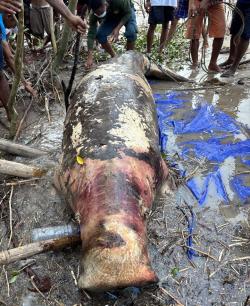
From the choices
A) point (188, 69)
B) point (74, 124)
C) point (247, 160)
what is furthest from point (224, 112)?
point (74, 124)

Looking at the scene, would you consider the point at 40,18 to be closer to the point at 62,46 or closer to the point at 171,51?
the point at 62,46

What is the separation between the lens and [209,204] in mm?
3402

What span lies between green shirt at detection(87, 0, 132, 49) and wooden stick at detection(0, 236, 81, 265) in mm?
4424

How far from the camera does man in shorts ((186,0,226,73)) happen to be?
5.96 m

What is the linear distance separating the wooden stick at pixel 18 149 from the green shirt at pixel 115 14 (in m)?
3.08

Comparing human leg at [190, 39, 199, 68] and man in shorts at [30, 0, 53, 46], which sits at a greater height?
man in shorts at [30, 0, 53, 46]

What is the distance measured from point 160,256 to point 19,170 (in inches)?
57.2

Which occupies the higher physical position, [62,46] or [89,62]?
[62,46]

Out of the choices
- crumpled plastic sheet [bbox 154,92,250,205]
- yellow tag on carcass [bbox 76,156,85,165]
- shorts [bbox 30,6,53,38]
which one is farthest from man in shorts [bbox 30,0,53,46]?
yellow tag on carcass [bbox 76,156,85,165]

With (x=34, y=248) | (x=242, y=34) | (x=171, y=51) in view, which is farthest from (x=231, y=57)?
(x=34, y=248)

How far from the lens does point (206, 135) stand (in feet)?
14.8

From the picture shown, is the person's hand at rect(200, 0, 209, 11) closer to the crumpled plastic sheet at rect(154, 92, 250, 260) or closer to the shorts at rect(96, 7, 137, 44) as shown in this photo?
the shorts at rect(96, 7, 137, 44)

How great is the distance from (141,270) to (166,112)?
3.00 meters

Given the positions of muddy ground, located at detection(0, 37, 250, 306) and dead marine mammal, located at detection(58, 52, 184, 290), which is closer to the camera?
dead marine mammal, located at detection(58, 52, 184, 290)
